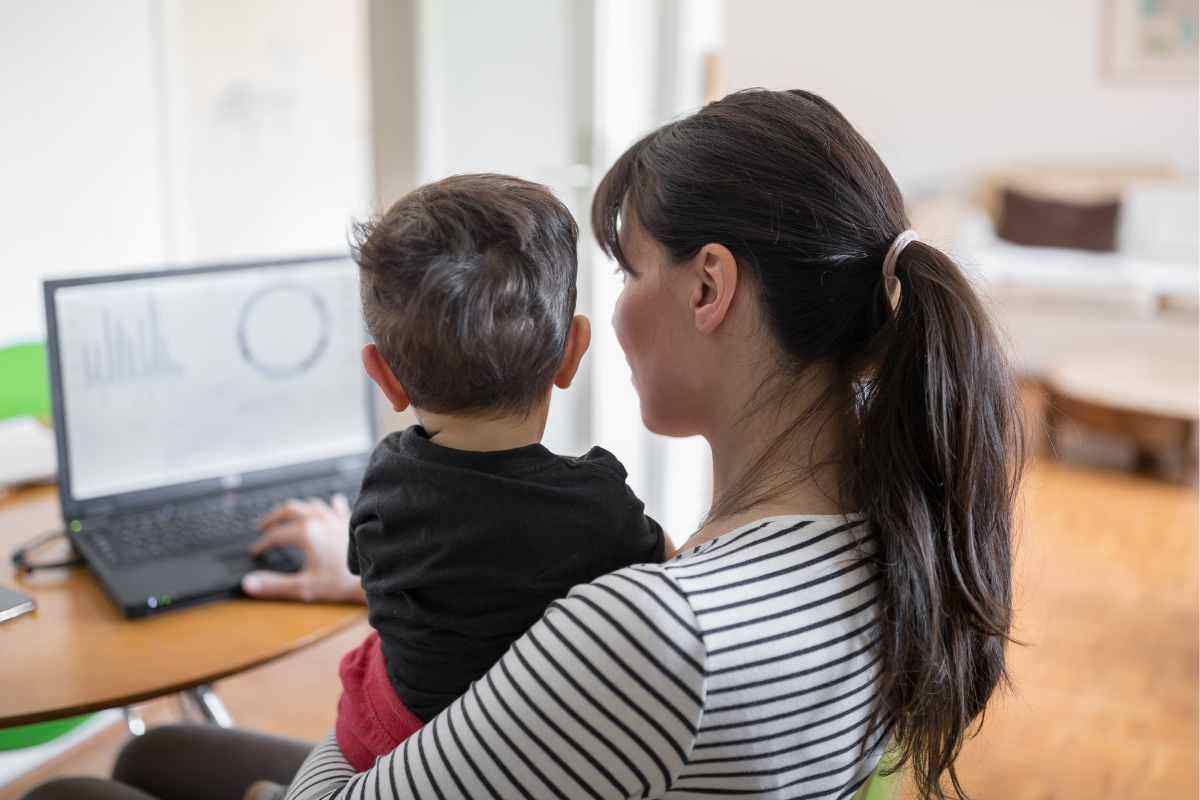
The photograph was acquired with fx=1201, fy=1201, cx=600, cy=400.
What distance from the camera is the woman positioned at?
0.75 metres

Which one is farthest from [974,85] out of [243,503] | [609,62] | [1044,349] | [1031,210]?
[243,503]

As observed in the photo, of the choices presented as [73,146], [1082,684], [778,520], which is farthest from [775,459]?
[73,146]

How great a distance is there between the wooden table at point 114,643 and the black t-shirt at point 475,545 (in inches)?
13.9

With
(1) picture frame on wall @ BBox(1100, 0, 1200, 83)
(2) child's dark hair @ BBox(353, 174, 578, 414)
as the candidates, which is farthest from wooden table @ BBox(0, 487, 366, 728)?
(1) picture frame on wall @ BBox(1100, 0, 1200, 83)

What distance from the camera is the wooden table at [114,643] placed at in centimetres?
112

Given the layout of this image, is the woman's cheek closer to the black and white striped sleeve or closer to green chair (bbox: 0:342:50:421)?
the black and white striped sleeve

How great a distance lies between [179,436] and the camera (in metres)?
1.52

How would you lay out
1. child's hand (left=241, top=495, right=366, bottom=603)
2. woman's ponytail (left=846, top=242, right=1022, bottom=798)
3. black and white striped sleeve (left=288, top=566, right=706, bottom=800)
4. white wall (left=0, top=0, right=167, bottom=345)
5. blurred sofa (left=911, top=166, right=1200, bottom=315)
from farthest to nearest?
blurred sofa (left=911, top=166, right=1200, bottom=315) < white wall (left=0, top=0, right=167, bottom=345) < child's hand (left=241, top=495, right=366, bottom=603) < woman's ponytail (left=846, top=242, right=1022, bottom=798) < black and white striped sleeve (left=288, top=566, right=706, bottom=800)

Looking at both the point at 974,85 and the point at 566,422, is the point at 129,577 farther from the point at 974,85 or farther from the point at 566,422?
the point at 974,85

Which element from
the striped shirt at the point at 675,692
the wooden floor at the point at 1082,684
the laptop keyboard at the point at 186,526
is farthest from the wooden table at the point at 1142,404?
the striped shirt at the point at 675,692

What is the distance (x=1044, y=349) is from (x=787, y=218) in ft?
16.5

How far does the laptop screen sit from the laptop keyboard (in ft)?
0.13

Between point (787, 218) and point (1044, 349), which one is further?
point (1044, 349)

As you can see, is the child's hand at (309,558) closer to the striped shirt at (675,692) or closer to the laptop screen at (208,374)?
the laptop screen at (208,374)
